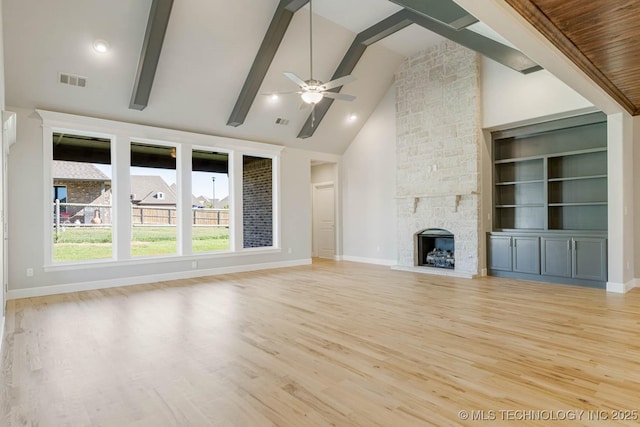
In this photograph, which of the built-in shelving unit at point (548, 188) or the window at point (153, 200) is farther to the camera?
the window at point (153, 200)

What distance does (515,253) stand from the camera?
6.30 metres

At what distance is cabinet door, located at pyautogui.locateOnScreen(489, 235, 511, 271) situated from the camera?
639 centimetres

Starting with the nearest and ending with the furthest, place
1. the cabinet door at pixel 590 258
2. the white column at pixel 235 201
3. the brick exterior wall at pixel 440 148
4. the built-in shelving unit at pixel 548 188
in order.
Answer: the cabinet door at pixel 590 258, the built-in shelving unit at pixel 548 188, the brick exterior wall at pixel 440 148, the white column at pixel 235 201

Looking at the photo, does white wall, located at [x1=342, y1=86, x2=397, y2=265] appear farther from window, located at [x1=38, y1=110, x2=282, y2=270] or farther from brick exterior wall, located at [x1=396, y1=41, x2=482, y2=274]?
window, located at [x1=38, y1=110, x2=282, y2=270]

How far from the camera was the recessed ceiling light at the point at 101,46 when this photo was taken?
15.9 ft

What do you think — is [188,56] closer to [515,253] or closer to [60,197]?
[60,197]

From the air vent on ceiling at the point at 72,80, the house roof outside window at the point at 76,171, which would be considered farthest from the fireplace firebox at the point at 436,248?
the air vent on ceiling at the point at 72,80

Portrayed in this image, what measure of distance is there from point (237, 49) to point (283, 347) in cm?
488

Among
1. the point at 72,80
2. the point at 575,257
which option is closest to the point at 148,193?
the point at 72,80

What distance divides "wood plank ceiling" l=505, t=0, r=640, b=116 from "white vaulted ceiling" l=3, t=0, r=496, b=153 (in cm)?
326

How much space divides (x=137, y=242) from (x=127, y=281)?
71cm

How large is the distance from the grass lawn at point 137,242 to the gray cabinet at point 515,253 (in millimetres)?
5371

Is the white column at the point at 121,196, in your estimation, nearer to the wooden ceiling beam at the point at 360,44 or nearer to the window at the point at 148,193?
the window at the point at 148,193

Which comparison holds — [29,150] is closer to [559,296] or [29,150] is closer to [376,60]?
[376,60]
